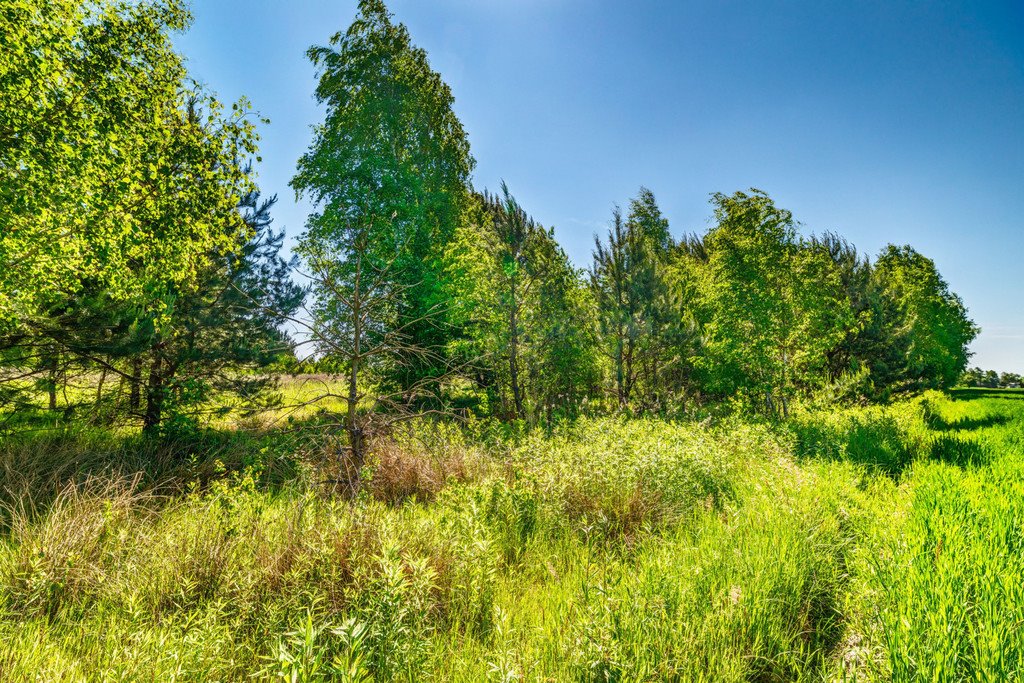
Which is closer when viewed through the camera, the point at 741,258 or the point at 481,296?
the point at 481,296

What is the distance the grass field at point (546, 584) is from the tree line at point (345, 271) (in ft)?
5.58

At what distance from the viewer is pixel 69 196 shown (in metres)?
5.70

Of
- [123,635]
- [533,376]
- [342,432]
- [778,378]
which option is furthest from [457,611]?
[778,378]

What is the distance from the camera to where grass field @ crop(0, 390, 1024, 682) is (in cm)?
215

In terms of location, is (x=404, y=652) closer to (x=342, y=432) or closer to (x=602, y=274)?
(x=342, y=432)

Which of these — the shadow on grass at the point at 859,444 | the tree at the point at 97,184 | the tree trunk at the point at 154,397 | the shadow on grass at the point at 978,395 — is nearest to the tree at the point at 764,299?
the shadow on grass at the point at 859,444

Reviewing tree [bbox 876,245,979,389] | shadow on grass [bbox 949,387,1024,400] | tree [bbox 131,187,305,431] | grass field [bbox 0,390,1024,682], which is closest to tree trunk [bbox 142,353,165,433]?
tree [bbox 131,187,305,431]

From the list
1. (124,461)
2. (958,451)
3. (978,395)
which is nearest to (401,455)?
(124,461)

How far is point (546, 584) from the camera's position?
3.38 m

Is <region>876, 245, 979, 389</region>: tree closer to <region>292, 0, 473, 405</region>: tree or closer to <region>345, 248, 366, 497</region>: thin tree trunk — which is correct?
<region>292, 0, 473, 405</region>: tree

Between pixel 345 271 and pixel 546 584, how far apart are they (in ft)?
32.0

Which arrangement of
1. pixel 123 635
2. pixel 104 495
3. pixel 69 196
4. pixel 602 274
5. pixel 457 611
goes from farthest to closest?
pixel 602 274
pixel 69 196
pixel 104 495
pixel 457 611
pixel 123 635

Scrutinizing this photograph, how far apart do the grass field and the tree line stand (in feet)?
5.58

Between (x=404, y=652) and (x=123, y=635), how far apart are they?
5.71 ft
